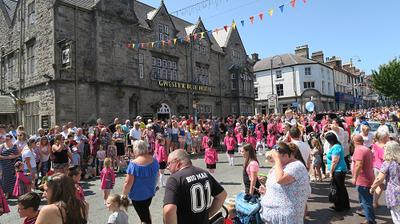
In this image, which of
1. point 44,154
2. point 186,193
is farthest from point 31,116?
point 186,193

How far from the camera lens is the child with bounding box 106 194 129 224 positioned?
4.77 m

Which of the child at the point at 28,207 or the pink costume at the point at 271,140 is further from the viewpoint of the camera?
the pink costume at the point at 271,140

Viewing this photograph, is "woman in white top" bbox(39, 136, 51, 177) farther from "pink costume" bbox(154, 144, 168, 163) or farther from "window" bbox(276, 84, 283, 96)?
"window" bbox(276, 84, 283, 96)

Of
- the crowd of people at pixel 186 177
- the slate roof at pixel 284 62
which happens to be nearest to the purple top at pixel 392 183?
the crowd of people at pixel 186 177

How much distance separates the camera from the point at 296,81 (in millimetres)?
48812

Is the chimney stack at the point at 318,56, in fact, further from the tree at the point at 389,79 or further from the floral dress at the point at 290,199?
the floral dress at the point at 290,199

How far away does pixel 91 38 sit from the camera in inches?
760

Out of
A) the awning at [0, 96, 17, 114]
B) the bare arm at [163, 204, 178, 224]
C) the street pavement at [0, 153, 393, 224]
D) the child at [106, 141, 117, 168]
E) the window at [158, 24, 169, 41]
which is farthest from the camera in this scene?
the window at [158, 24, 169, 41]

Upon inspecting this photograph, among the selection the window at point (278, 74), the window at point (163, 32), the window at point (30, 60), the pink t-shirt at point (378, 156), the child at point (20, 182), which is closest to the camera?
the pink t-shirt at point (378, 156)

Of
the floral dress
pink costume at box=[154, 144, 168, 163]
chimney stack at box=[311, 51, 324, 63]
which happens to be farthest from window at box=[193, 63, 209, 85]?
chimney stack at box=[311, 51, 324, 63]

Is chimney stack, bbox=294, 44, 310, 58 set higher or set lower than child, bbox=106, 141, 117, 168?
higher

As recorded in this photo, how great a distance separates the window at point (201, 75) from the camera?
93.8 ft

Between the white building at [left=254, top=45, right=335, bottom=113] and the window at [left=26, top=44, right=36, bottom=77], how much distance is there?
33.7 m

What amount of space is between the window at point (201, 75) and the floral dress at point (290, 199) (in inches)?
953
